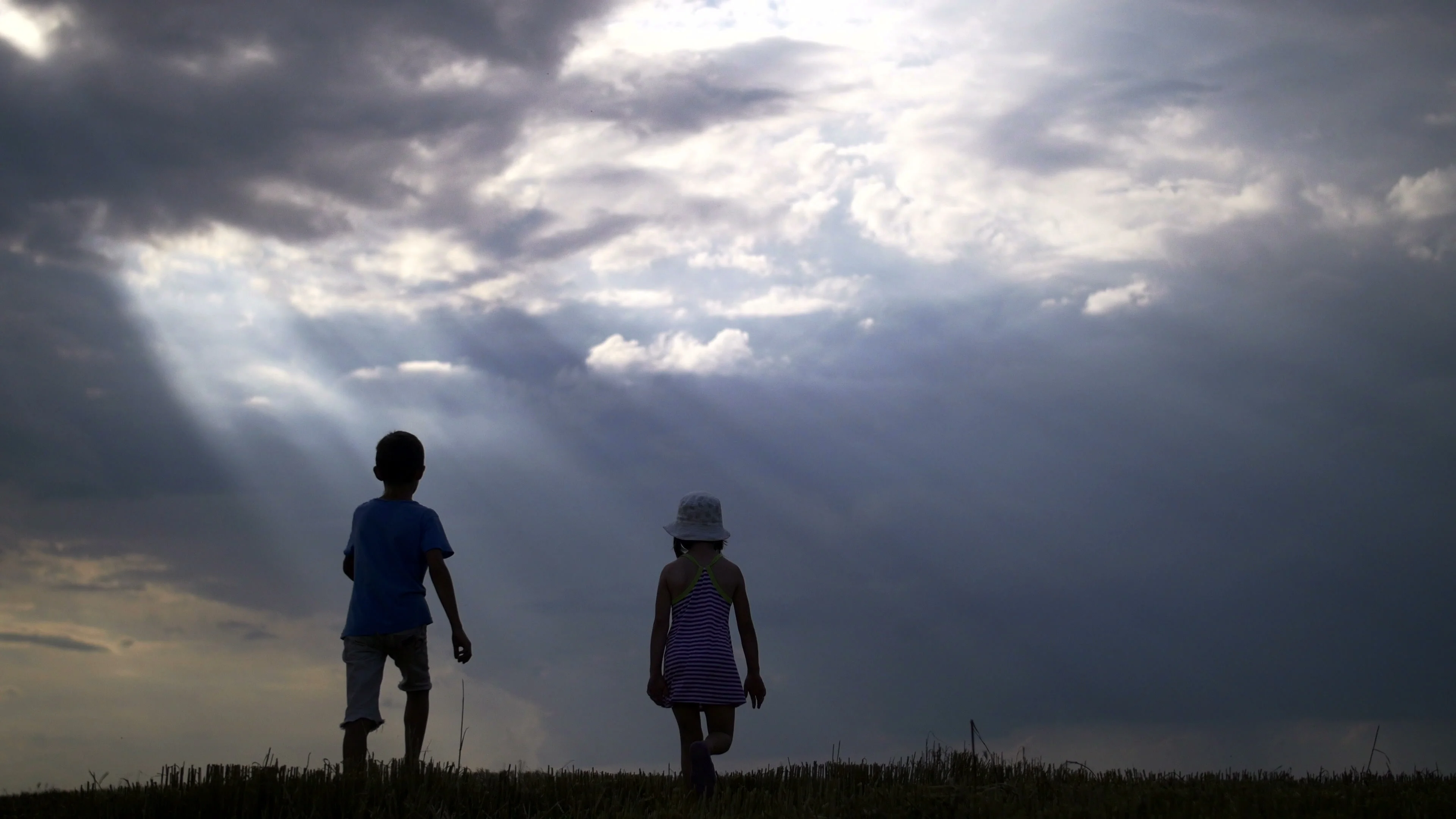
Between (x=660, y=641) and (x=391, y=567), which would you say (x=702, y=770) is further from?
(x=391, y=567)

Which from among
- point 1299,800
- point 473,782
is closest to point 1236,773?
point 1299,800

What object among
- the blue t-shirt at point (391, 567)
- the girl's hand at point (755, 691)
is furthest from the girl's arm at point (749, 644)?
the blue t-shirt at point (391, 567)

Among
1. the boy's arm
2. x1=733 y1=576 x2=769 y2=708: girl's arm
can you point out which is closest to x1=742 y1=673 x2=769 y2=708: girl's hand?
x1=733 y1=576 x2=769 y2=708: girl's arm

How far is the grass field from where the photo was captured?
19.7 ft

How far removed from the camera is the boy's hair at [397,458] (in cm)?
793

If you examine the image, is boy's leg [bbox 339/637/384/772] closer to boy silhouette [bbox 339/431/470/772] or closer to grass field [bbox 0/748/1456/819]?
boy silhouette [bbox 339/431/470/772]

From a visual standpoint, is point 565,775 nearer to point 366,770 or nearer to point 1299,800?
point 366,770

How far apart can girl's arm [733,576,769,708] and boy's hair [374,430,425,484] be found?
93.0 inches

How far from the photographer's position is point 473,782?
6.66 m

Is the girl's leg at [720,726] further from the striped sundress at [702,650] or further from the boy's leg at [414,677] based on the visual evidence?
the boy's leg at [414,677]

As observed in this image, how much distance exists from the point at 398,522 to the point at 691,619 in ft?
6.73

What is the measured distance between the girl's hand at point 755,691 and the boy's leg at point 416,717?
6.97ft

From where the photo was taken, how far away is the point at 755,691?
26.0ft

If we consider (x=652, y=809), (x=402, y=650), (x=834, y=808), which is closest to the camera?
(x=834, y=808)
